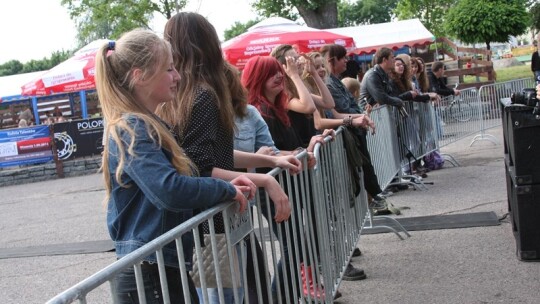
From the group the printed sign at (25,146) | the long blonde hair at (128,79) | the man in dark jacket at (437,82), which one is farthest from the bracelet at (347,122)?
the printed sign at (25,146)

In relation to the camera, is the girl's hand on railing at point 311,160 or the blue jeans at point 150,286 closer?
the blue jeans at point 150,286

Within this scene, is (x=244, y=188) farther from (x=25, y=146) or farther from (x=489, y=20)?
(x=489, y=20)

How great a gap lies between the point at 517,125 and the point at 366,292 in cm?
168

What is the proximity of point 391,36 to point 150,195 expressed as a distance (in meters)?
22.6

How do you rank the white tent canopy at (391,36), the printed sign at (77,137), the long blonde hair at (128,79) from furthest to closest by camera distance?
1. the white tent canopy at (391,36)
2. the printed sign at (77,137)
3. the long blonde hair at (128,79)

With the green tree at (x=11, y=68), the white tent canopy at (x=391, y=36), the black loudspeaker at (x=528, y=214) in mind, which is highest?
the green tree at (x=11, y=68)

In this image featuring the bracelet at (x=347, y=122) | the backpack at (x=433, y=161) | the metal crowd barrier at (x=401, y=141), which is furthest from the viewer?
the backpack at (x=433, y=161)

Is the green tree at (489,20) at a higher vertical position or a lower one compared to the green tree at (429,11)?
lower

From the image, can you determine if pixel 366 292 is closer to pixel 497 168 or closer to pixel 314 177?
pixel 314 177

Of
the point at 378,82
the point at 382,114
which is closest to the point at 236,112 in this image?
the point at 382,114

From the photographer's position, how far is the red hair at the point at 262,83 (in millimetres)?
4902

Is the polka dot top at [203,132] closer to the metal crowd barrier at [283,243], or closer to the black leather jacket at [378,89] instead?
the metal crowd barrier at [283,243]

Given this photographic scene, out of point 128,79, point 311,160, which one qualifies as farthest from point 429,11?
point 128,79

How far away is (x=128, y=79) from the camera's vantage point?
2.77 meters
